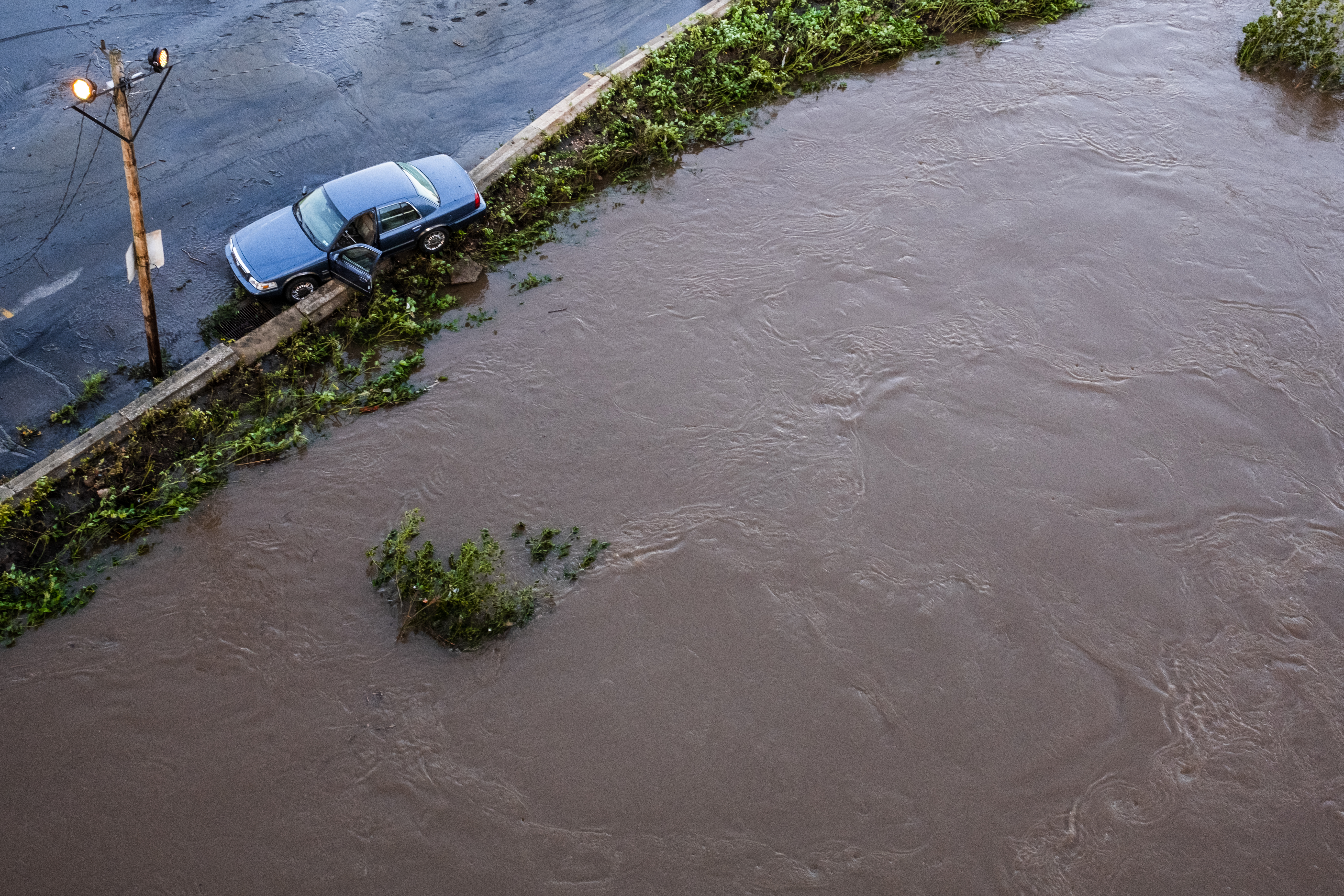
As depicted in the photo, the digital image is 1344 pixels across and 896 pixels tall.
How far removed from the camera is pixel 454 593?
299 inches

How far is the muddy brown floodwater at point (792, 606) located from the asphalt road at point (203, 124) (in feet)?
9.69

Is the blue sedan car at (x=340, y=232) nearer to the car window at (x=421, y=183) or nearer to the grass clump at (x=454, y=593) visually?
the car window at (x=421, y=183)

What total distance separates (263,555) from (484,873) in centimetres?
383

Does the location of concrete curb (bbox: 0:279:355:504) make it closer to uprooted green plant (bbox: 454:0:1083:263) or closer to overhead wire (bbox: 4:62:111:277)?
uprooted green plant (bbox: 454:0:1083:263)

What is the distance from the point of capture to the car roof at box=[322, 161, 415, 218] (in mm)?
10156

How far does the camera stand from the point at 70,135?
12.1 m

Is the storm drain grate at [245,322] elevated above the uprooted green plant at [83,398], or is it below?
above

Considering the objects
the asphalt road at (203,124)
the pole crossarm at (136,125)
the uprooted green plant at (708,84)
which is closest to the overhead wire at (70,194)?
the asphalt road at (203,124)

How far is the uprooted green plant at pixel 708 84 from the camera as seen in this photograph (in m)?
11.8

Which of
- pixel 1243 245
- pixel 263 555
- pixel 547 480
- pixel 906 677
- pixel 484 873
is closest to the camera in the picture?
pixel 484 873

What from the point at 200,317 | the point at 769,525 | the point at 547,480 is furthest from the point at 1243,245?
the point at 200,317

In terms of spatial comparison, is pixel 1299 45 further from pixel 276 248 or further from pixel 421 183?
pixel 276 248

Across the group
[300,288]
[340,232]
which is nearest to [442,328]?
[340,232]

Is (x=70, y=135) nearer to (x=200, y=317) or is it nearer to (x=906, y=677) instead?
(x=200, y=317)
